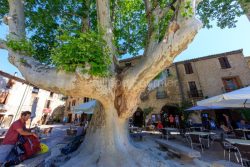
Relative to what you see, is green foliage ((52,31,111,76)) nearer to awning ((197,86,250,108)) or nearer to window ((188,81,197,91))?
awning ((197,86,250,108))

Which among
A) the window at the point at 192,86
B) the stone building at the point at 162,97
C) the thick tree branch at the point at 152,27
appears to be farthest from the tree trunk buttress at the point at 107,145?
the window at the point at 192,86

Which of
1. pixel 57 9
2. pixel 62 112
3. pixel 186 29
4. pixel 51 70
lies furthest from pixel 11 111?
pixel 186 29

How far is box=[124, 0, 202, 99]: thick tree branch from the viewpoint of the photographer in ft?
11.2

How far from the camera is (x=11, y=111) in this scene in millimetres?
19672

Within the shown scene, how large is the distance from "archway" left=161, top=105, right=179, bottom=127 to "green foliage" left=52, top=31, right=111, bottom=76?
1570 centimetres

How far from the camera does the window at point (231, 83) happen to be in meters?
16.3

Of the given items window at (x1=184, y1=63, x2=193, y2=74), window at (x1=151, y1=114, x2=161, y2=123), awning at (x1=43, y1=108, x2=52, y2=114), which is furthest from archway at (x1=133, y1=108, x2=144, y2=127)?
awning at (x1=43, y1=108, x2=52, y2=114)

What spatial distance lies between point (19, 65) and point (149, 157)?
16.6ft

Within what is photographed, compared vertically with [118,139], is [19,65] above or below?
above

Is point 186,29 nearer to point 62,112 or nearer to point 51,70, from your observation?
point 51,70

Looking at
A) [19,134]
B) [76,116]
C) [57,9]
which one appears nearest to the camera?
[19,134]

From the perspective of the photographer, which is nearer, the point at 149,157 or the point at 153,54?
the point at 153,54

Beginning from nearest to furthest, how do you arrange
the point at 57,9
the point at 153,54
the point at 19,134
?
the point at 19,134 < the point at 153,54 < the point at 57,9

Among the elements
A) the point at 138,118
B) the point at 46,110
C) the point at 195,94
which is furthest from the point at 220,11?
A: the point at 46,110
